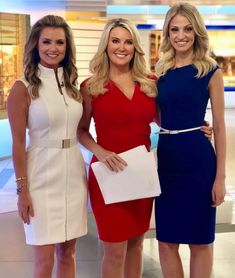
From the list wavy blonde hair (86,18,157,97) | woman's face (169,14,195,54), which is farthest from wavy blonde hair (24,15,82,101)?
woman's face (169,14,195,54)

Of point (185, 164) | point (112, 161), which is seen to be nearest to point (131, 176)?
point (112, 161)

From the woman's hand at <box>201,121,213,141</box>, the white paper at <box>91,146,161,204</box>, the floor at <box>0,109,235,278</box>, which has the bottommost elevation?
the floor at <box>0,109,235,278</box>

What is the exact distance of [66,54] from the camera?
2535mm

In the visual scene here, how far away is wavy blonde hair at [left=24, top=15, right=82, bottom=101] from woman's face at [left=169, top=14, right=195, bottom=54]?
1.78 feet

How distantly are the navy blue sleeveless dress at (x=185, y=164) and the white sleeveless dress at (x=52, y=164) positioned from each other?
0.49m

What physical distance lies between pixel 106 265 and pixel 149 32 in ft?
46.1

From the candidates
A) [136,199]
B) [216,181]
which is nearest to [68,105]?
[136,199]

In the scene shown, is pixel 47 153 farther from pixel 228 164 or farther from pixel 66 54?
pixel 228 164

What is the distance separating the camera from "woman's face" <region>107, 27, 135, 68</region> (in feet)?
8.31

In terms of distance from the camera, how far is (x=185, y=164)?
2.60 m

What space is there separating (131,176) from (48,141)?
1.58ft

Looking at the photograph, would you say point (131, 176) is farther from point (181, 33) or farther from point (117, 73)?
point (181, 33)

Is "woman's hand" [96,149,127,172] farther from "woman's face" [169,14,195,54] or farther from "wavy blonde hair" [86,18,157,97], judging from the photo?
"woman's face" [169,14,195,54]

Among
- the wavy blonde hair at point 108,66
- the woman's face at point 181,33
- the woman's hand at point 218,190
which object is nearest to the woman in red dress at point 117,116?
the wavy blonde hair at point 108,66
